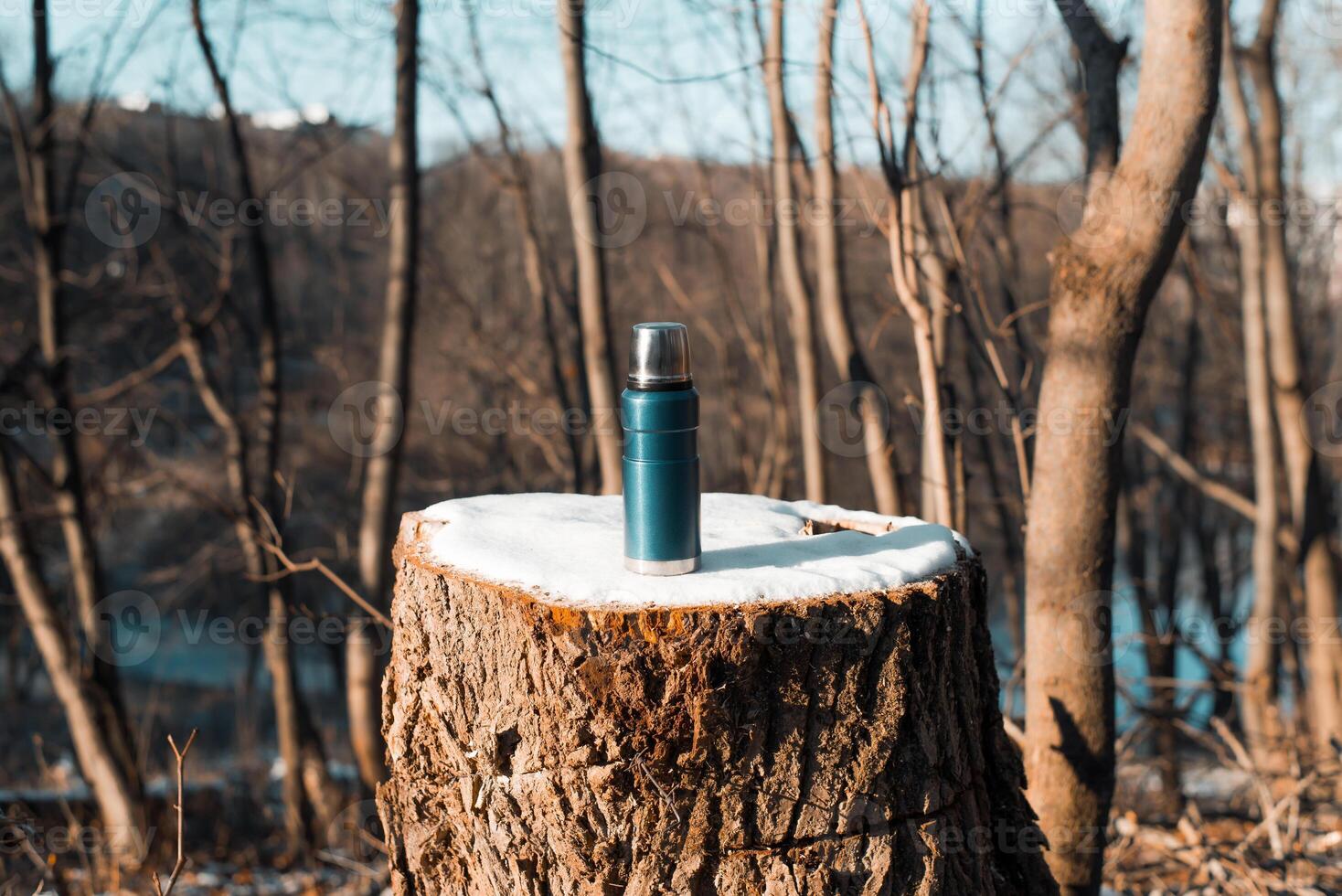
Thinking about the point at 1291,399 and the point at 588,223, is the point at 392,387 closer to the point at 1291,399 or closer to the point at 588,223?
the point at 588,223

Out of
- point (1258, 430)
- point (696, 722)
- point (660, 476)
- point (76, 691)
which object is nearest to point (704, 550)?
point (660, 476)

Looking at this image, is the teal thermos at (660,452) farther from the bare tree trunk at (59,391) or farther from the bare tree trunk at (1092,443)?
the bare tree trunk at (59,391)

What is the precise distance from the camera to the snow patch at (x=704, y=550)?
164 cm

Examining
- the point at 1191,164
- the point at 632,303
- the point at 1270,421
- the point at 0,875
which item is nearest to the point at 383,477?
the point at 0,875

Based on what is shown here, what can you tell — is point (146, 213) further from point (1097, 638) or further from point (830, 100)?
point (1097, 638)

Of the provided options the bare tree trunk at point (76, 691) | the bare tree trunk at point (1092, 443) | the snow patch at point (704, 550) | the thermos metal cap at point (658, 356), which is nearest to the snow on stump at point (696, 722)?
the snow patch at point (704, 550)

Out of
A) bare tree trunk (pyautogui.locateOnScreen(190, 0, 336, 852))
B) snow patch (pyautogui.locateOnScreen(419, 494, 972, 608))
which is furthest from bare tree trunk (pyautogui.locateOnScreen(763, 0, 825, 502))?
bare tree trunk (pyautogui.locateOnScreen(190, 0, 336, 852))

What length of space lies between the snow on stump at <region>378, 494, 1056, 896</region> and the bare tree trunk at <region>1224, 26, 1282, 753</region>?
16.4 ft

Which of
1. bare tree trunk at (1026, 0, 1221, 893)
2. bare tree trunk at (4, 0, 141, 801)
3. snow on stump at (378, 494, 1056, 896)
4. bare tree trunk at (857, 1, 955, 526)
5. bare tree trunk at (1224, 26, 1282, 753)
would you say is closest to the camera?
snow on stump at (378, 494, 1056, 896)

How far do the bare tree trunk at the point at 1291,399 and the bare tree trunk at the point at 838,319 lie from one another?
3.19 m

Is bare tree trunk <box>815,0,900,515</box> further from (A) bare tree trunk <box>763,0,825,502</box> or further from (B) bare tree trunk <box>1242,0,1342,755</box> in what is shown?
(B) bare tree trunk <box>1242,0,1342,755</box>

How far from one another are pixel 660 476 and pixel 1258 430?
5.70 m

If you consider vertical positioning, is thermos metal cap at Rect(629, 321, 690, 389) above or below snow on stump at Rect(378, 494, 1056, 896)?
above

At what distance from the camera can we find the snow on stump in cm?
159
